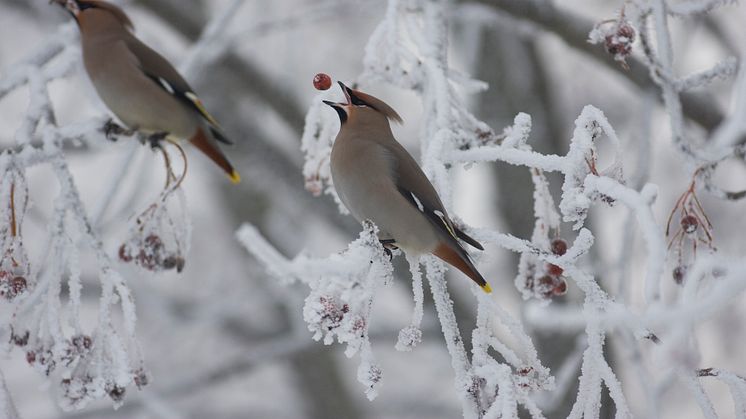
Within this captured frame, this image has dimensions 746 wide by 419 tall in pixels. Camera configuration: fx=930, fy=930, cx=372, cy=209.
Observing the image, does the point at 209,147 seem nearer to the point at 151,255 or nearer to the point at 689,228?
the point at 151,255

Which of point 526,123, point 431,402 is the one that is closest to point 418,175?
point 526,123

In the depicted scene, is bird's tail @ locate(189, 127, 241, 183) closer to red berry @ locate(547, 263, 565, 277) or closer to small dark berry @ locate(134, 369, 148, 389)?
small dark berry @ locate(134, 369, 148, 389)

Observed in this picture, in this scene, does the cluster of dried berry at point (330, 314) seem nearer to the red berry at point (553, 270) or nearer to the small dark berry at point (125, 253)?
the red berry at point (553, 270)

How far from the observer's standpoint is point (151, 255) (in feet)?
9.53

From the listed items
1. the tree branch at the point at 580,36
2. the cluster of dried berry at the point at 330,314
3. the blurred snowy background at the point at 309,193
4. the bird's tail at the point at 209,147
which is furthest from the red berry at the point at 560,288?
the tree branch at the point at 580,36

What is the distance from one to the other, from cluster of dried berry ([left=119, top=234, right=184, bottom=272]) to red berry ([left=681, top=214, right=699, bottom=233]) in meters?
1.49

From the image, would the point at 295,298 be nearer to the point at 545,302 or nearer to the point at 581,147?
the point at 545,302

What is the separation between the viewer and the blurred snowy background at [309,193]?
479 centimetres

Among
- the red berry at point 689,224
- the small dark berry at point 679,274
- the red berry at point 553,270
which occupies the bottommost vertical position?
the red berry at point 553,270

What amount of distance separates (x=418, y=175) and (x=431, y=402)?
23.0 feet

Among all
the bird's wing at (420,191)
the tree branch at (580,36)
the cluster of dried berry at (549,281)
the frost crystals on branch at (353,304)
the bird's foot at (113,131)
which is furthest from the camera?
the tree branch at (580,36)

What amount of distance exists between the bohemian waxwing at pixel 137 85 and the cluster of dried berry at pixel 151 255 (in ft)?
1.76

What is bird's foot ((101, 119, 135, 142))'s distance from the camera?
11.0 ft

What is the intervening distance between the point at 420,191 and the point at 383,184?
7.2 inches
